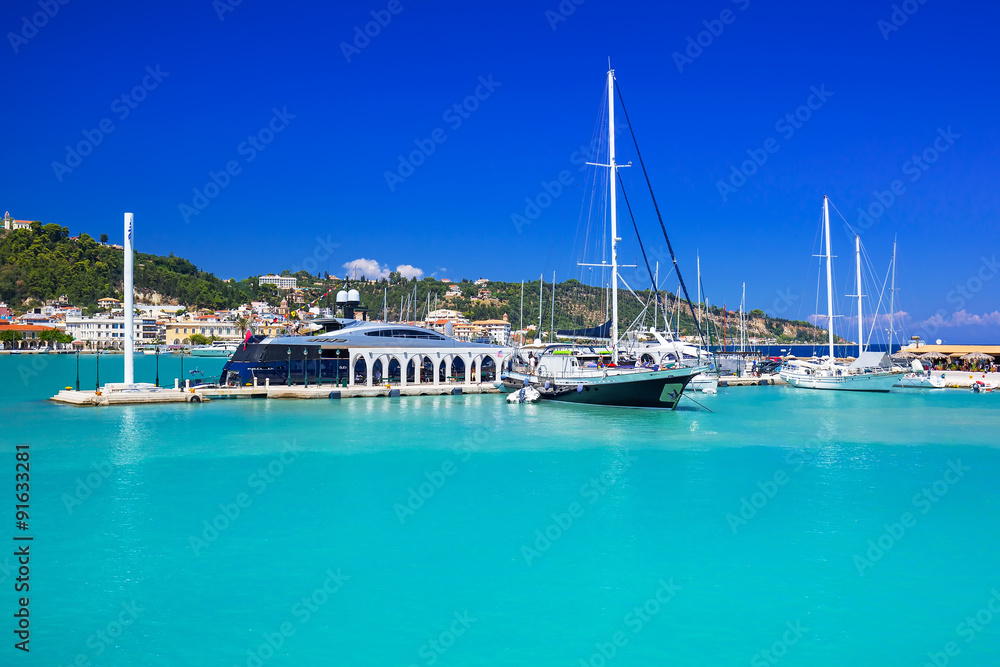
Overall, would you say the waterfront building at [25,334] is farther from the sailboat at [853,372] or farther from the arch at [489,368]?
the sailboat at [853,372]

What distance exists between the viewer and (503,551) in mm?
14844

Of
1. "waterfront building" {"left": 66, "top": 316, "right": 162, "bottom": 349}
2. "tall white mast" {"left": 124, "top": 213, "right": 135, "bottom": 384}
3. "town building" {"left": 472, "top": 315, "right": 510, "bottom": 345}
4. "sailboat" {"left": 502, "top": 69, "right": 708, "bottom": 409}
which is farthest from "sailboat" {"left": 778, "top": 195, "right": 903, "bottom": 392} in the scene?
"waterfront building" {"left": 66, "top": 316, "right": 162, "bottom": 349}

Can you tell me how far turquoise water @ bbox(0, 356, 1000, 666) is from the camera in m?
11.0

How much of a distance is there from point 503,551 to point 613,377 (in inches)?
1046

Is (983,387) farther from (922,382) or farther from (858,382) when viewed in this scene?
(858,382)

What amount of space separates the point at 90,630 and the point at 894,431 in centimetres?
3452

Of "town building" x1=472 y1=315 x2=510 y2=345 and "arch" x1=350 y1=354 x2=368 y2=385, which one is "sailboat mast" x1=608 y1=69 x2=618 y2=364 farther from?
"town building" x1=472 y1=315 x2=510 y2=345

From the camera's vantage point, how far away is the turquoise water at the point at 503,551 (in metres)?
11.0

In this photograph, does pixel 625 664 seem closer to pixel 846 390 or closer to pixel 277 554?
pixel 277 554

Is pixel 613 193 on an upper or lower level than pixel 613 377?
upper

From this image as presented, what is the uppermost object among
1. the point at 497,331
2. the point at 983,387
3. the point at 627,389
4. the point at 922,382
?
the point at 497,331

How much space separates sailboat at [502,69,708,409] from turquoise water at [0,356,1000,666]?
10098 millimetres

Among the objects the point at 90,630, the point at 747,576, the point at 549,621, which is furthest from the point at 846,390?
the point at 90,630

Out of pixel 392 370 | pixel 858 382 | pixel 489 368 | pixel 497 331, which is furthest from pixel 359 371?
pixel 497 331
